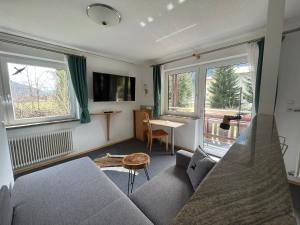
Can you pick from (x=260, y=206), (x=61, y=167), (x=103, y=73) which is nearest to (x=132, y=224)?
(x=260, y=206)

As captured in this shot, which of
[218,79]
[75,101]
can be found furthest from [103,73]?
[218,79]

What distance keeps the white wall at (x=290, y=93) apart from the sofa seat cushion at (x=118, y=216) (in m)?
2.43

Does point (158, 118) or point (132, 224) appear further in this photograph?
point (158, 118)

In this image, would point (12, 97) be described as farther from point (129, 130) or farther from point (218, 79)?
point (218, 79)

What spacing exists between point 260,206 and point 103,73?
3466mm

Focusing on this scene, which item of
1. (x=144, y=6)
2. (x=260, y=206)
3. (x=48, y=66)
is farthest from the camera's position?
(x=48, y=66)

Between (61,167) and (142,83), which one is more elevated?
(142,83)

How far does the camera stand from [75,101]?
3.09 m

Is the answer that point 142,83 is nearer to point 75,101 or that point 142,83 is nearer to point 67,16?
point 75,101

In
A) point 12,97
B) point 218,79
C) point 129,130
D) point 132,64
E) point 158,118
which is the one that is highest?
point 132,64

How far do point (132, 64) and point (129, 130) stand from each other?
195cm

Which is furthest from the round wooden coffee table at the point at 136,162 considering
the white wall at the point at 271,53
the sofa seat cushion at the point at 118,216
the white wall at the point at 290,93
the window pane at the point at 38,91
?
the white wall at the point at 290,93

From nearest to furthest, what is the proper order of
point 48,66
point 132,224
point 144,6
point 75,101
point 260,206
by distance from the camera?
1. point 260,206
2. point 132,224
3. point 144,6
4. point 48,66
5. point 75,101

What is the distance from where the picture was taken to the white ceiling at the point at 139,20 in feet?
5.12
